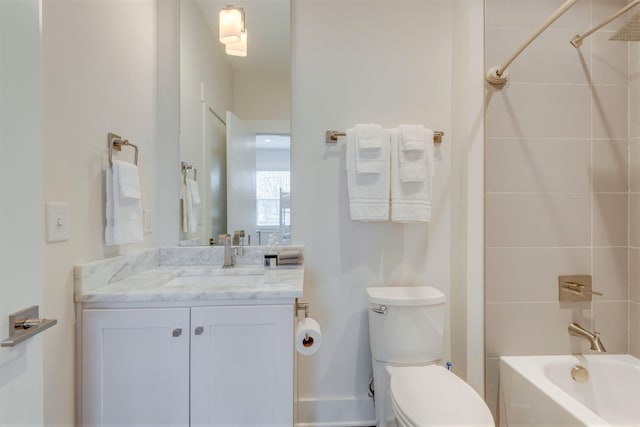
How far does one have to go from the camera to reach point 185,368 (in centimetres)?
107

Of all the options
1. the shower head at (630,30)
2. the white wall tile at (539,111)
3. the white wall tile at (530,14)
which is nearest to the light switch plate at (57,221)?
the white wall tile at (539,111)

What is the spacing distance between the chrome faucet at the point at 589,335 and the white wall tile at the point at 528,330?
0.08ft

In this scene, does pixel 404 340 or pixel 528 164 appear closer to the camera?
pixel 404 340

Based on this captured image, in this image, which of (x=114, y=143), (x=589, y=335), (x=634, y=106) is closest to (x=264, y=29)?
(x=114, y=143)

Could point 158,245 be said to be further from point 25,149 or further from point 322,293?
point 25,149

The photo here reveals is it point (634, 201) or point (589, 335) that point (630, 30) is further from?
point (589, 335)

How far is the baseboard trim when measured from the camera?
1667 mm

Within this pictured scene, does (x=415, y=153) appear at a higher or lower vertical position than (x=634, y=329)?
higher

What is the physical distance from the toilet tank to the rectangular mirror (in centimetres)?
66

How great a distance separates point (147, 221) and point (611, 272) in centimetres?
240

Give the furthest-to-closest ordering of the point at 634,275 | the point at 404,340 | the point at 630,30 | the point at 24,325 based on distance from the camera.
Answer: the point at 634,275 → the point at 404,340 → the point at 630,30 → the point at 24,325

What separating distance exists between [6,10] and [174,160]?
1061 mm

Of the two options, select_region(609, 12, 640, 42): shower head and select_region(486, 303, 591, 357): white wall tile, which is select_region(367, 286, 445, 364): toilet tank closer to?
select_region(486, 303, 591, 357): white wall tile

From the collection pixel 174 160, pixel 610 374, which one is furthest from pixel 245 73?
pixel 610 374
